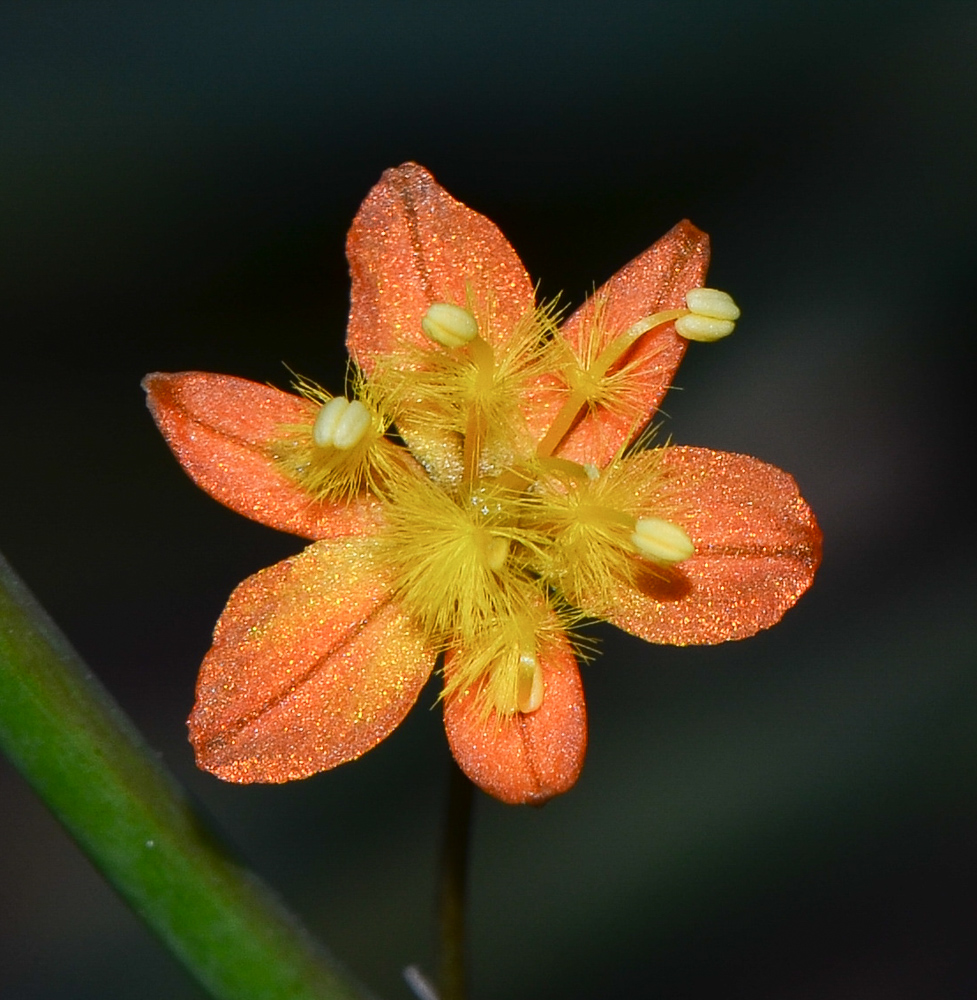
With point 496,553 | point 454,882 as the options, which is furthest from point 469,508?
point 454,882

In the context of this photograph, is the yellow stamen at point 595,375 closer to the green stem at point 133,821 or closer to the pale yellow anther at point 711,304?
the pale yellow anther at point 711,304

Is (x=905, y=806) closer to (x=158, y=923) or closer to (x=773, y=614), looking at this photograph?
(x=773, y=614)

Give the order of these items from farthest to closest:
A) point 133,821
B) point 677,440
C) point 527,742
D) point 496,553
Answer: point 677,440, point 496,553, point 527,742, point 133,821

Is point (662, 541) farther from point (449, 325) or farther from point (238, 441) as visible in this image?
point (238, 441)

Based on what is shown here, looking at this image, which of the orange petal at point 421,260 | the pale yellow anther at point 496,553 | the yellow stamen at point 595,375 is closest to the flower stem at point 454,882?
the pale yellow anther at point 496,553

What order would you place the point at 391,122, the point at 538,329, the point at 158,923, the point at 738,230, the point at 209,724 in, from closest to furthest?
1. the point at 158,923
2. the point at 209,724
3. the point at 538,329
4. the point at 391,122
5. the point at 738,230

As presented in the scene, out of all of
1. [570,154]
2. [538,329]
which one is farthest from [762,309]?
[538,329]
